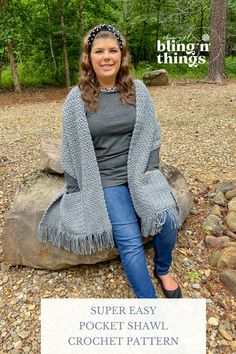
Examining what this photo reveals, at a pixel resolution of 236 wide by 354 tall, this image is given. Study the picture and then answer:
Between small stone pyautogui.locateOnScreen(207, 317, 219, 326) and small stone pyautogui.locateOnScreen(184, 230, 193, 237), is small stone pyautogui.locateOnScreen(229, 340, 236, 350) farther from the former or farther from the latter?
small stone pyautogui.locateOnScreen(184, 230, 193, 237)

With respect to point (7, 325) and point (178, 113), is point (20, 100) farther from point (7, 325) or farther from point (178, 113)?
point (7, 325)

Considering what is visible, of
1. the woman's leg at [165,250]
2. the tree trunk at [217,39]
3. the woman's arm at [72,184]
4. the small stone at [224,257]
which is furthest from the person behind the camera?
the tree trunk at [217,39]

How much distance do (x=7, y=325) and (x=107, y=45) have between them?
155 centimetres

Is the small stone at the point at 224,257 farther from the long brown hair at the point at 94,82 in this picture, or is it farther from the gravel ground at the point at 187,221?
the long brown hair at the point at 94,82

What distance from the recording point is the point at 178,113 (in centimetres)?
584

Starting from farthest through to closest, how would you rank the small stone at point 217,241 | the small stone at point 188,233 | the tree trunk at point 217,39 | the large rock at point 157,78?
the large rock at point 157,78 < the tree trunk at point 217,39 < the small stone at point 188,233 < the small stone at point 217,241

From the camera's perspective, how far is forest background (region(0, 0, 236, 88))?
334 inches

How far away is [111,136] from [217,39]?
271 inches

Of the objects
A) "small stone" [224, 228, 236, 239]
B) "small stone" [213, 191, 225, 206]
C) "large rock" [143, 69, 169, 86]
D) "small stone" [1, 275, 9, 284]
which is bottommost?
"large rock" [143, 69, 169, 86]

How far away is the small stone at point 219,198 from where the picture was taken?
2875 millimetres

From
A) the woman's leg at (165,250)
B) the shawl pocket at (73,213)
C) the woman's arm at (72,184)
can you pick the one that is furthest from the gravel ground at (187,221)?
the woman's arm at (72,184)

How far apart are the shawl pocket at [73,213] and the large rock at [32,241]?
22 cm

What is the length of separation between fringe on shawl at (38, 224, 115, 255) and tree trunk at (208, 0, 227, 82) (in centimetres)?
711

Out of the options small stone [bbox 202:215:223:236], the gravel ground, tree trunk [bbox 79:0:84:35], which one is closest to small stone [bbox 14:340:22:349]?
the gravel ground
